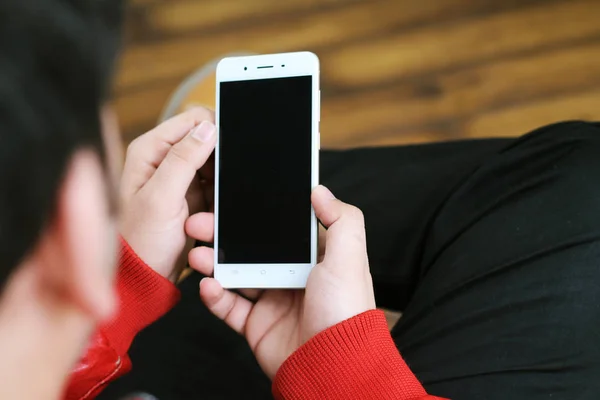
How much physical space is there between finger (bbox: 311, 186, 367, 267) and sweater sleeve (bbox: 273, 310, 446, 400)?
6 centimetres

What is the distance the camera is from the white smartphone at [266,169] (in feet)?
1.99

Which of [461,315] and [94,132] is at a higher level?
[94,132]

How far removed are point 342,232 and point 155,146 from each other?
25 cm

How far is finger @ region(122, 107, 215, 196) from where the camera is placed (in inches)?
25.4

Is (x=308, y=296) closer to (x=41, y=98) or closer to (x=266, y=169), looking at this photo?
(x=266, y=169)

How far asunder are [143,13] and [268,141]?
843 millimetres

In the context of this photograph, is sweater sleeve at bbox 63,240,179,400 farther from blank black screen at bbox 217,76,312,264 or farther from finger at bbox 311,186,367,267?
finger at bbox 311,186,367,267

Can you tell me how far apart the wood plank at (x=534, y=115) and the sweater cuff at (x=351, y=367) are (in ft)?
2.37

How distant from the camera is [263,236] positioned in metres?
0.62

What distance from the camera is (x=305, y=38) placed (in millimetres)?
1233

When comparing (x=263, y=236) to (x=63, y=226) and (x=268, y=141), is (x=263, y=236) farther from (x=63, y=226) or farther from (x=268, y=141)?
(x=63, y=226)

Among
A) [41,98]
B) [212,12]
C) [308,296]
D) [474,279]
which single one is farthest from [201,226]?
[212,12]

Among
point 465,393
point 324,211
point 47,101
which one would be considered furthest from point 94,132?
point 465,393

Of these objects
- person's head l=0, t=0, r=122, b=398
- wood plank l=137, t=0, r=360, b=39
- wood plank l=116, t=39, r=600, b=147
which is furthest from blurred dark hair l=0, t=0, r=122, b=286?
wood plank l=137, t=0, r=360, b=39
